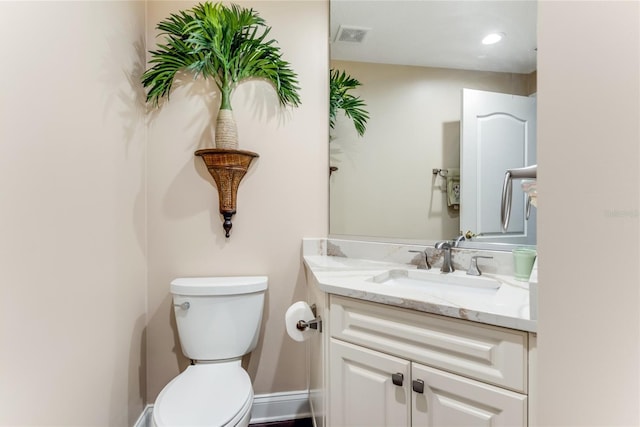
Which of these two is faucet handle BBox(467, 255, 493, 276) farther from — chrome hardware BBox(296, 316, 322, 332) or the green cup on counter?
chrome hardware BBox(296, 316, 322, 332)

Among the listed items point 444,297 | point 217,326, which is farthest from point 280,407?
point 444,297

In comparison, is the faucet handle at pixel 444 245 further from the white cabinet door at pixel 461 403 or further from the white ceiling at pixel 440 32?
the white ceiling at pixel 440 32

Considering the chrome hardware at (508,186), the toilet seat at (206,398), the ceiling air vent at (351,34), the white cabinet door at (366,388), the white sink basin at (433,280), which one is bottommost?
the toilet seat at (206,398)

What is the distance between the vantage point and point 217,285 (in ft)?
4.66

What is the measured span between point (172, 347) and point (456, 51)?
202cm

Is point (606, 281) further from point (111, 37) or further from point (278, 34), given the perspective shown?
point (278, 34)

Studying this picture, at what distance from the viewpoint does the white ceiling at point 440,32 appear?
119 centimetres

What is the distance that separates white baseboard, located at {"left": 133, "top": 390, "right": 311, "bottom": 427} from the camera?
1.63 meters

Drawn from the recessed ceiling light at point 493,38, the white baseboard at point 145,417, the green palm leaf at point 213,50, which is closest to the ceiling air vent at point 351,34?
the green palm leaf at point 213,50

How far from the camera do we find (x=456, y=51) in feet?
4.52

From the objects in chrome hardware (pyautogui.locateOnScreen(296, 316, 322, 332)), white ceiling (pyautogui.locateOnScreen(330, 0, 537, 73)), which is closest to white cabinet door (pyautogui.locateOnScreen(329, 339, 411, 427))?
chrome hardware (pyautogui.locateOnScreen(296, 316, 322, 332))

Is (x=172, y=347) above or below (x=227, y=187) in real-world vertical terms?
below

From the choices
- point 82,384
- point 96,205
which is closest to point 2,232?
point 96,205

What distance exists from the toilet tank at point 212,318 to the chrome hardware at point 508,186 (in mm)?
1141
